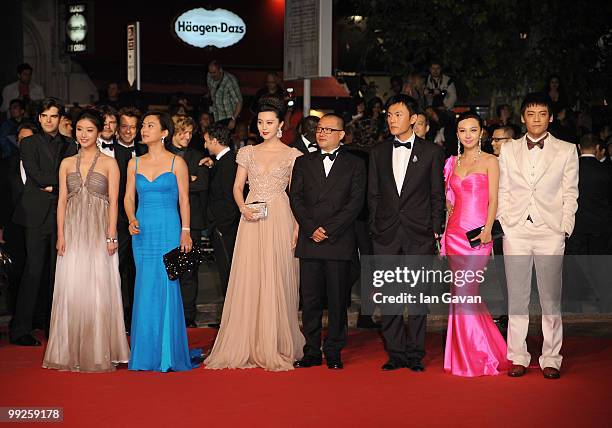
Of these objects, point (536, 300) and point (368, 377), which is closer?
point (368, 377)

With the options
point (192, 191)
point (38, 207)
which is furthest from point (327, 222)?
point (38, 207)

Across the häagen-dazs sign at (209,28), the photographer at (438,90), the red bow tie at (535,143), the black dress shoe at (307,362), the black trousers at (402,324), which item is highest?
the häagen-dazs sign at (209,28)

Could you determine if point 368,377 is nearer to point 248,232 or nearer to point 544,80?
point 248,232

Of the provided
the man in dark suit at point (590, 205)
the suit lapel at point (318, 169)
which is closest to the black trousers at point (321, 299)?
the suit lapel at point (318, 169)

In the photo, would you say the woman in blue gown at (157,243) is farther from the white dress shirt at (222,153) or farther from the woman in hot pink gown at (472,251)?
the woman in hot pink gown at (472,251)

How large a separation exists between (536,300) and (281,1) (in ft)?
55.1

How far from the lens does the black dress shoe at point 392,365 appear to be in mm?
9508

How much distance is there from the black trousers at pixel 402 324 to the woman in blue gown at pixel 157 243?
1639mm

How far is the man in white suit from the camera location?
30.4 feet

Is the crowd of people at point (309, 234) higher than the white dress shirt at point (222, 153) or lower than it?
lower

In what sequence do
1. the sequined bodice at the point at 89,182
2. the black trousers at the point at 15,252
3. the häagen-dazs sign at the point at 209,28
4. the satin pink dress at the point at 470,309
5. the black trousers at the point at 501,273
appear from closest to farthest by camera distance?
1. the satin pink dress at the point at 470,309
2. the sequined bodice at the point at 89,182
3. the black trousers at the point at 15,252
4. the black trousers at the point at 501,273
5. the häagen-dazs sign at the point at 209,28

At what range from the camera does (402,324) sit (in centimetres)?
957

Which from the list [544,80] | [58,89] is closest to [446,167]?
[544,80]

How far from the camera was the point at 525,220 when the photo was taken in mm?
9297
